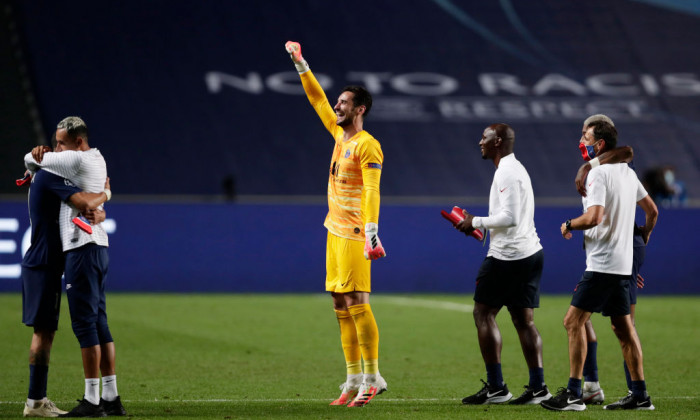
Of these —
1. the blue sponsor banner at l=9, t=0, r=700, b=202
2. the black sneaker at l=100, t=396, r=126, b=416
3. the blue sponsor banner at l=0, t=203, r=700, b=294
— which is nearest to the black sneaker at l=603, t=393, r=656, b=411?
the black sneaker at l=100, t=396, r=126, b=416

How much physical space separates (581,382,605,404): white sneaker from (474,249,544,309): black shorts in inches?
33.6

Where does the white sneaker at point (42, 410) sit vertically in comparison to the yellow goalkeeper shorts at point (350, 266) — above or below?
below

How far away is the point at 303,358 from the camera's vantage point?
11.1 meters

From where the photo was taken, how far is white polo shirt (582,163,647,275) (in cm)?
768

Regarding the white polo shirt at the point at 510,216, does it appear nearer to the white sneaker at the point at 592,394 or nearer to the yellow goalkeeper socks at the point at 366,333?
the yellow goalkeeper socks at the point at 366,333

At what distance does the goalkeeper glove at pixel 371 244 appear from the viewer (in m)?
7.55

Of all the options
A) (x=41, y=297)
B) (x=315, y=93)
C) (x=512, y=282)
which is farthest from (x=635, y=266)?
(x=41, y=297)

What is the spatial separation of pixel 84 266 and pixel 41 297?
395mm

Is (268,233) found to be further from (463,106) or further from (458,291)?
(463,106)

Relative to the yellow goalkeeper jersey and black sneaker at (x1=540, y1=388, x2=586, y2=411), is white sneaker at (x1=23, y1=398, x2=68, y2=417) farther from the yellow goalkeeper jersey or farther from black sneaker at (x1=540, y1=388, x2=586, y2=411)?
black sneaker at (x1=540, y1=388, x2=586, y2=411)

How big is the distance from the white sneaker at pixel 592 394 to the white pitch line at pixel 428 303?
26.0 ft

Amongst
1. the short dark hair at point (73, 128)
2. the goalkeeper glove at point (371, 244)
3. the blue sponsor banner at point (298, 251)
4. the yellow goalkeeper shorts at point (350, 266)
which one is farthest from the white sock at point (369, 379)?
the blue sponsor banner at point (298, 251)

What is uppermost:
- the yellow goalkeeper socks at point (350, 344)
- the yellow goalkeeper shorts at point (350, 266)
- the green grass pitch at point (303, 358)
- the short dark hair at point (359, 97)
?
the short dark hair at point (359, 97)

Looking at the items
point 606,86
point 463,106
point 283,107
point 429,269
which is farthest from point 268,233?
point 606,86
